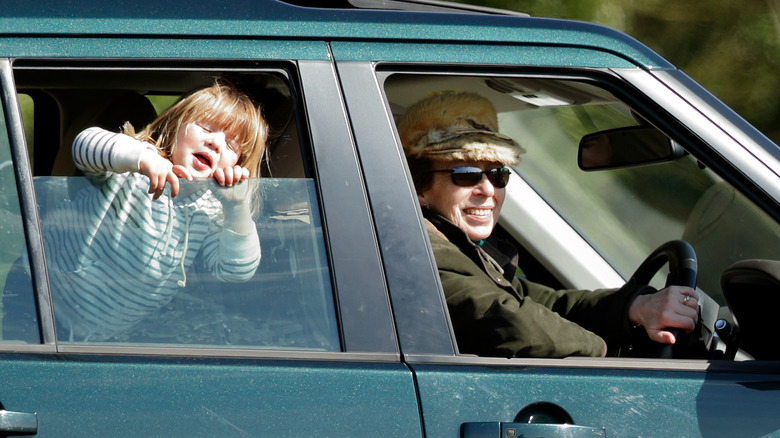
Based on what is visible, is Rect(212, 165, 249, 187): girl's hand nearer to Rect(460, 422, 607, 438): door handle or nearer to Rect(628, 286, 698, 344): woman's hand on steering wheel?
Rect(460, 422, 607, 438): door handle

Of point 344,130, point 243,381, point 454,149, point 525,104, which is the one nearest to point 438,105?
point 454,149

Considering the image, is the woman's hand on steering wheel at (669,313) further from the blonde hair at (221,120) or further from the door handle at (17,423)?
the door handle at (17,423)

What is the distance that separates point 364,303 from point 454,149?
651 millimetres

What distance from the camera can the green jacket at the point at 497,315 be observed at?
1.78 m

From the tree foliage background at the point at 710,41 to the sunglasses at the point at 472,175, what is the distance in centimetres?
311

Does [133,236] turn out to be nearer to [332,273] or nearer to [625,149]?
[332,273]

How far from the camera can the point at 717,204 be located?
2803mm

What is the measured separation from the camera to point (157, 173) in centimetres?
173

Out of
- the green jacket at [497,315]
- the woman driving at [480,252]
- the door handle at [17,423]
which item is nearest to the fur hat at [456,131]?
the woman driving at [480,252]

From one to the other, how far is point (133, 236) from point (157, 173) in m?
0.12

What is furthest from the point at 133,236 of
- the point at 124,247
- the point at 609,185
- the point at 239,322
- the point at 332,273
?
the point at 609,185

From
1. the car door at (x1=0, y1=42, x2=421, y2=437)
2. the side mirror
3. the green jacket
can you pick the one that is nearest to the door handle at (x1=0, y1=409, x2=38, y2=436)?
the car door at (x1=0, y1=42, x2=421, y2=437)

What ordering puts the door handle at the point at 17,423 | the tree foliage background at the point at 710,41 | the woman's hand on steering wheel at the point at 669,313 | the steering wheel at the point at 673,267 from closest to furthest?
the door handle at the point at 17,423 → the woman's hand on steering wheel at the point at 669,313 → the steering wheel at the point at 673,267 → the tree foliage background at the point at 710,41

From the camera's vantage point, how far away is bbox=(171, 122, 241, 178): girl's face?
1939mm
